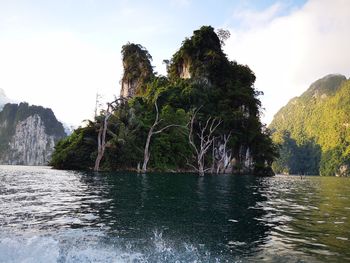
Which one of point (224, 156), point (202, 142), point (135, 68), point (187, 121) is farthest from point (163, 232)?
point (135, 68)

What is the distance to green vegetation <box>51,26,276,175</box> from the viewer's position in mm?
64688

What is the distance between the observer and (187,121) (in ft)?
233

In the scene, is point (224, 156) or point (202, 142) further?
point (224, 156)

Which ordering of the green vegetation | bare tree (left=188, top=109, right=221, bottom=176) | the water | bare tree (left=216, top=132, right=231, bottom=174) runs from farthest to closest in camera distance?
bare tree (left=216, top=132, right=231, bottom=174), the green vegetation, bare tree (left=188, top=109, right=221, bottom=176), the water

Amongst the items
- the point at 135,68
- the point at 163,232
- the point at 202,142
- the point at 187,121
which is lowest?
the point at 163,232

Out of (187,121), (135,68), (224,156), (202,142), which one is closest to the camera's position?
(202,142)

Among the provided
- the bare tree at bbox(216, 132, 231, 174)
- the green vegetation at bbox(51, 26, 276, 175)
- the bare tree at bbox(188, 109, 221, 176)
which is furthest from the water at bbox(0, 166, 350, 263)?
the bare tree at bbox(216, 132, 231, 174)

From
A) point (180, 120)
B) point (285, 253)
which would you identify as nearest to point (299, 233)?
point (285, 253)

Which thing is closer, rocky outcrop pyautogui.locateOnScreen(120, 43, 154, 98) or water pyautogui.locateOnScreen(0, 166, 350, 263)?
water pyautogui.locateOnScreen(0, 166, 350, 263)

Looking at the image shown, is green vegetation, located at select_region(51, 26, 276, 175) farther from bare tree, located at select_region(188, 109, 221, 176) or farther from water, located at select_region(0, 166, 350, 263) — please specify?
water, located at select_region(0, 166, 350, 263)

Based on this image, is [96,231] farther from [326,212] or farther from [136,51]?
[136,51]

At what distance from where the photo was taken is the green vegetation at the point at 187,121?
64.7 metres

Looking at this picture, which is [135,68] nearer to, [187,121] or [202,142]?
[187,121]

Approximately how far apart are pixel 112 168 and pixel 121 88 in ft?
207
